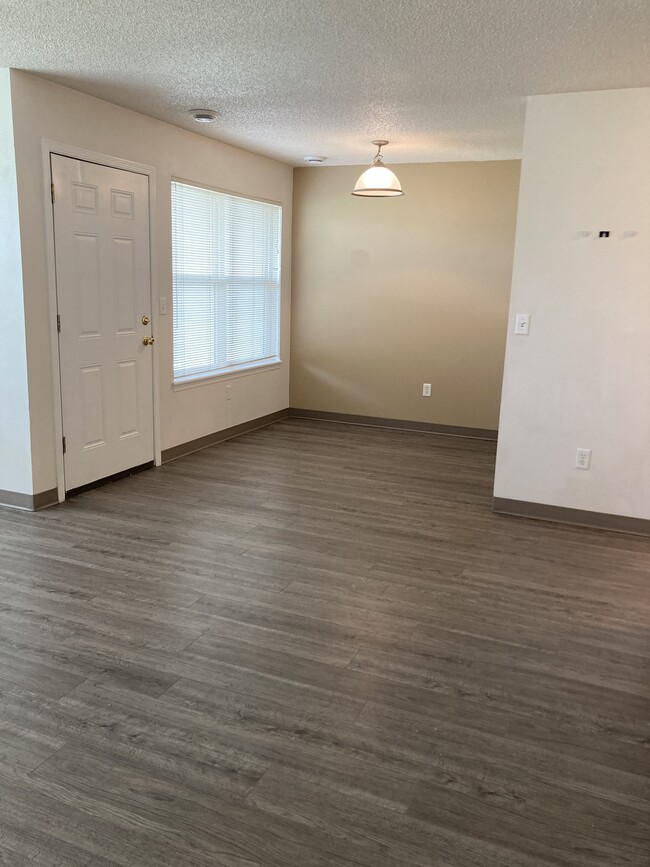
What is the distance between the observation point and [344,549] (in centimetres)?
392

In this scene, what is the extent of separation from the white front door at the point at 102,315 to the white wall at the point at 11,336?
0.90 ft

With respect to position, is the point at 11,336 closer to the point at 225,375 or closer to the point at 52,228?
the point at 52,228

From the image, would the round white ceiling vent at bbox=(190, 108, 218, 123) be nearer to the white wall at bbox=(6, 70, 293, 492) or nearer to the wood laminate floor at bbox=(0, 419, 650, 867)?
the white wall at bbox=(6, 70, 293, 492)

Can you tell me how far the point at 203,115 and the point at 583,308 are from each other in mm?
2828

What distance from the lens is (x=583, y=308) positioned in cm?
419

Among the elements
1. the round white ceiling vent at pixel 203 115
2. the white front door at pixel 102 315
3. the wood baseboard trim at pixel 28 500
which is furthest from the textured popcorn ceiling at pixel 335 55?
the wood baseboard trim at pixel 28 500

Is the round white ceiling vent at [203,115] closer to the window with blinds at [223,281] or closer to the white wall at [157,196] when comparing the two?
the white wall at [157,196]

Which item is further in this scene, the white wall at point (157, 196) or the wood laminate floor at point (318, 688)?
the white wall at point (157, 196)

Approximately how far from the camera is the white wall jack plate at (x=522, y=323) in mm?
4336

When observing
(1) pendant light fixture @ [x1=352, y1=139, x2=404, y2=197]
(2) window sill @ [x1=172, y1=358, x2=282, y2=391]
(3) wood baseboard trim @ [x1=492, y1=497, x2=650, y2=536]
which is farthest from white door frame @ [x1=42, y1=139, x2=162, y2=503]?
(3) wood baseboard trim @ [x1=492, y1=497, x2=650, y2=536]

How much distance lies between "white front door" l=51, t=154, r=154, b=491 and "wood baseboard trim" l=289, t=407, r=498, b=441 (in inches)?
99.8

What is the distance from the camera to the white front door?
4.39 metres

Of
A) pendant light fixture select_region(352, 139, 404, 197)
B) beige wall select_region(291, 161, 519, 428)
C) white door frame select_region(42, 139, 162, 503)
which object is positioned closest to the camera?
white door frame select_region(42, 139, 162, 503)

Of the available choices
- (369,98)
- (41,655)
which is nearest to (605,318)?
(369,98)
